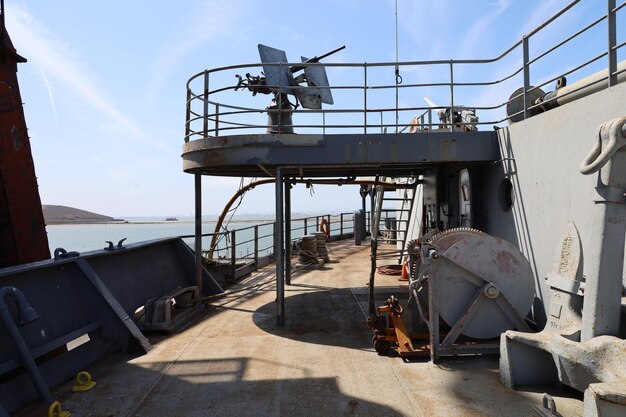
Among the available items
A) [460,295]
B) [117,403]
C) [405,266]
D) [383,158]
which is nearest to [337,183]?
[383,158]

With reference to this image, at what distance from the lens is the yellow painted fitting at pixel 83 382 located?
424 centimetres

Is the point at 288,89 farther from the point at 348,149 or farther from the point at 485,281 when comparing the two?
the point at 485,281

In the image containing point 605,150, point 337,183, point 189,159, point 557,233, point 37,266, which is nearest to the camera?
point 605,150

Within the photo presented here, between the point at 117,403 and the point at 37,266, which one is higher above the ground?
the point at 37,266

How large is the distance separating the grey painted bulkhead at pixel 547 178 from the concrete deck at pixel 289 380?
164cm

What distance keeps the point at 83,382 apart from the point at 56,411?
72cm

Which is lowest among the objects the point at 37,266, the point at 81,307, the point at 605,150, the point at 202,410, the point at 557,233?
the point at 202,410

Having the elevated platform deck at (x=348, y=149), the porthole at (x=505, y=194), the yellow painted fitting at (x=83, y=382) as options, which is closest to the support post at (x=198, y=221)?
the elevated platform deck at (x=348, y=149)

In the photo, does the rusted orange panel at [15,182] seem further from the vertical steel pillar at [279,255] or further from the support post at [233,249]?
the support post at [233,249]

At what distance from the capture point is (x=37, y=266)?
453cm

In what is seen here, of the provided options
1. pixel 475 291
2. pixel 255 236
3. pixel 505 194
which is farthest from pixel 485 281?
pixel 255 236

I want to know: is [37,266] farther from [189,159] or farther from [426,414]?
[426,414]

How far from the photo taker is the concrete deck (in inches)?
149

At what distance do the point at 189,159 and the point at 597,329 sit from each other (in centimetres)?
631
